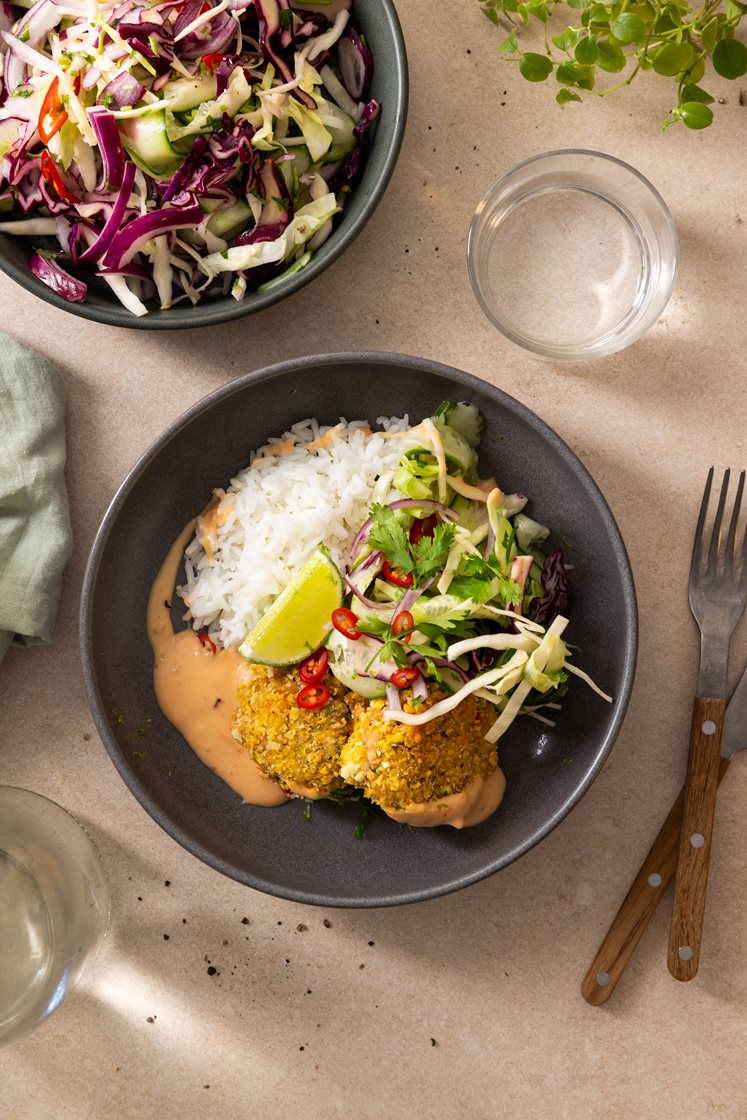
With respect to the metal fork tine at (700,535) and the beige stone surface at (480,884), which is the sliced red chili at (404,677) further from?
the metal fork tine at (700,535)

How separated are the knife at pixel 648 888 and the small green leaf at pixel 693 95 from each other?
3.73 feet

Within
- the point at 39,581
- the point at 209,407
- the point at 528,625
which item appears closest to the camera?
the point at 528,625

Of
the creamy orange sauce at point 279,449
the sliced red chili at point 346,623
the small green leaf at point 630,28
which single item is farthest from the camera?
the creamy orange sauce at point 279,449

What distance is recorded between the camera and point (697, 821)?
1874 millimetres

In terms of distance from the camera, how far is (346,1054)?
2.00 metres

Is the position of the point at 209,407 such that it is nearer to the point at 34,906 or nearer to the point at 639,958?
the point at 34,906

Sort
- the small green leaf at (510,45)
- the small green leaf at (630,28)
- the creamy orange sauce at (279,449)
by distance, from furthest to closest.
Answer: the creamy orange sauce at (279,449) → the small green leaf at (510,45) → the small green leaf at (630,28)

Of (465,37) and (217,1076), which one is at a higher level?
(465,37)

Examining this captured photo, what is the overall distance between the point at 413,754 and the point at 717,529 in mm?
794

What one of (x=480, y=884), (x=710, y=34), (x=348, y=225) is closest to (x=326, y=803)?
(x=480, y=884)

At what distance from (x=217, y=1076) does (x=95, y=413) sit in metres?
1.46

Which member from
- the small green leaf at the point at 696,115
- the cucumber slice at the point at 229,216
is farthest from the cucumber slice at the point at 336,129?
the small green leaf at the point at 696,115

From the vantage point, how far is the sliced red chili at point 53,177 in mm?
1736

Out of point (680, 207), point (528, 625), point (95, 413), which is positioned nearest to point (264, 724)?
point (528, 625)
